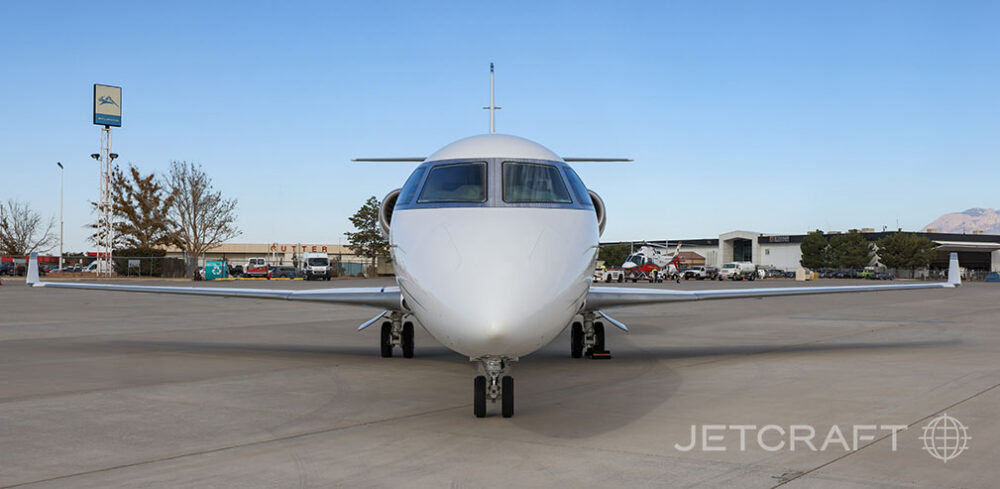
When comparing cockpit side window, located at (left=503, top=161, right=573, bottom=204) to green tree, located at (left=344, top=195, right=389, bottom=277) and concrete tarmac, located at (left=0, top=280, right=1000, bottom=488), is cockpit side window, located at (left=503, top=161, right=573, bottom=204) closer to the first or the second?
concrete tarmac, located at (left=0, top=280, right=1000, bottom=488)

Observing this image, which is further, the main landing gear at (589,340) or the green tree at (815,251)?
the green tree at (815,251)

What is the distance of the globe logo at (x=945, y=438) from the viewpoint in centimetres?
561

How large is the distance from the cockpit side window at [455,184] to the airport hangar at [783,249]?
355 feet

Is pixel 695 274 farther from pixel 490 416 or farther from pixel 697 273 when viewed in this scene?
pixel 490 416

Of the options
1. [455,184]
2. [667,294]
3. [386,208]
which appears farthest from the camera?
[667,294]

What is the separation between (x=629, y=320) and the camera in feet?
70.8

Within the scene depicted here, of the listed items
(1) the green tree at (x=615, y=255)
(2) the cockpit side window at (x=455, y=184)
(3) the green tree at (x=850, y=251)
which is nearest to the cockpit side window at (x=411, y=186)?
(2) the cockpit side window at (x=455, y=184)

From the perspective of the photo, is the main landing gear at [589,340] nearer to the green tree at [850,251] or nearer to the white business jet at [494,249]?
the white business jet at [494,249]

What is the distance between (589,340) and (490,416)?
15.8 ft

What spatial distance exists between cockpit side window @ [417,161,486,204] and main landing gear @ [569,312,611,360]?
5001 millimetres

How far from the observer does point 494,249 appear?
584 cm

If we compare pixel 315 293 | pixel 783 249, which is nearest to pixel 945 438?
pixel 315 293

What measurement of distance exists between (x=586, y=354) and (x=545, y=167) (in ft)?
17.7

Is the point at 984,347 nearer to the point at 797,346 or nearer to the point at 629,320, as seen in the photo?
the point at 797,346
